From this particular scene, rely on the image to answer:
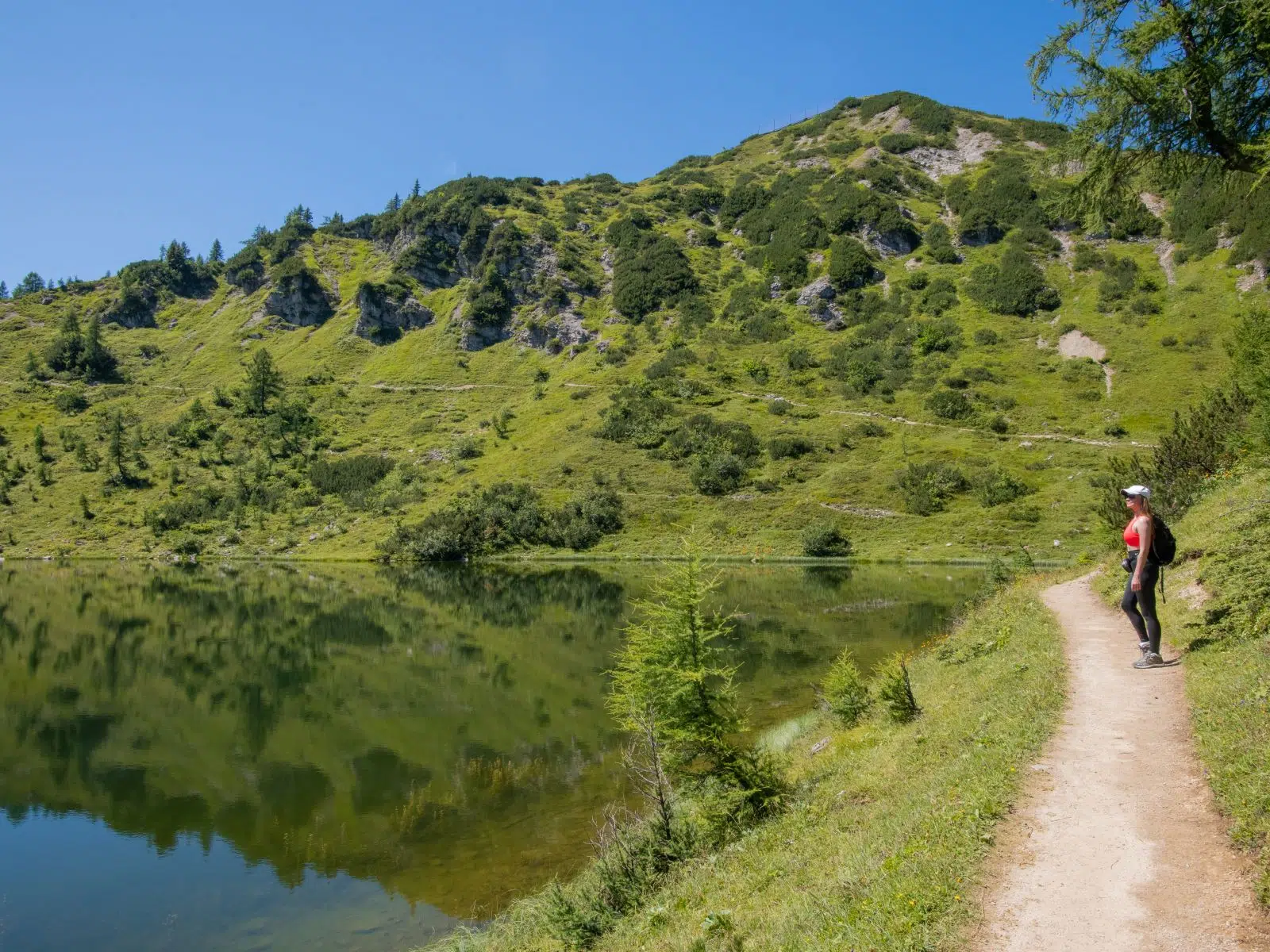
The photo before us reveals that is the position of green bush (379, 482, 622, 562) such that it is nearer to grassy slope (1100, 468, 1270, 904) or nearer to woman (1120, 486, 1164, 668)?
grassy slope (1100, 468, 1270, 904)

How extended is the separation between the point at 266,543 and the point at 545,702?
84.4m

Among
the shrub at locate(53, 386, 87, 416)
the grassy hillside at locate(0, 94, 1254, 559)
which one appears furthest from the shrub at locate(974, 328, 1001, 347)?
the shrub at locate(53, 386, 87, 416)

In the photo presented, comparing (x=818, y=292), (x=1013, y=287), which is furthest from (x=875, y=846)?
(x=818, y=292)

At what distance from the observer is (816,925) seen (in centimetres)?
759

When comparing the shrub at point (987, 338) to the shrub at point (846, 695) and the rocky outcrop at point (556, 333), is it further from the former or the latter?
the shrub at point (846, 695)

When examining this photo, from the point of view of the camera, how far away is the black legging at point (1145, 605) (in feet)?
41.0

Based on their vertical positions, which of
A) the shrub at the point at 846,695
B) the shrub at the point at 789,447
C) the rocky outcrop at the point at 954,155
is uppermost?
the rocky outcrop at the point at 954,155

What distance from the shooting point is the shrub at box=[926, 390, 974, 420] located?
99125mm

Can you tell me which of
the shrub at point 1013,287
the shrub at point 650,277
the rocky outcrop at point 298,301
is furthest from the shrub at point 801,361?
the rocky outcrop at point 298,301

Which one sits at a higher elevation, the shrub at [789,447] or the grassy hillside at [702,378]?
the grassy hillside at [702,378]

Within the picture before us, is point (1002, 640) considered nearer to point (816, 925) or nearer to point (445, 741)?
point (816, 925)

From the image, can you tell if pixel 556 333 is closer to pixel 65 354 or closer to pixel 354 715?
pixel 65 354

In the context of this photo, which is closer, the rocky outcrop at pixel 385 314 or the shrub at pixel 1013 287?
the shrub at pixel 1013 287

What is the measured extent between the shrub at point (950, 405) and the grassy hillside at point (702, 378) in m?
0.44
